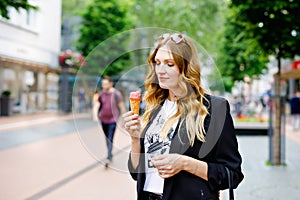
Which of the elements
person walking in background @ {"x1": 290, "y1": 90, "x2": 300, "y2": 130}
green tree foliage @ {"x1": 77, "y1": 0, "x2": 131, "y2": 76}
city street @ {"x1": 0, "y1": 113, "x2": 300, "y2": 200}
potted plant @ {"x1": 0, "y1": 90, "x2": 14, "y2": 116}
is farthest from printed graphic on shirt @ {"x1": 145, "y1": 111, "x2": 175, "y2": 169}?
green tree foliage @ {"x1": 77, "y1": 0, "x2": 131, "y2": 76}

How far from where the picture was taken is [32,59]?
22.1 m

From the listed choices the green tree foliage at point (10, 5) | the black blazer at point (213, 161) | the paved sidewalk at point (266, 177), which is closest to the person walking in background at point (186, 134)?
the black blazer at point (213, 161)

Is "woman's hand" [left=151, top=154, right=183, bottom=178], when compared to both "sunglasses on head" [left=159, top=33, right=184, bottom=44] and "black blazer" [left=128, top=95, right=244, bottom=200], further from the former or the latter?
"sunglasses on head" [left=159, top=33, right=184, bottom=44]

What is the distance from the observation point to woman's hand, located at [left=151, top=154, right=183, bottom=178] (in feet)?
5.47

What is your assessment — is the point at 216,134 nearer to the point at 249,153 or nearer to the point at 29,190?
the point at 29,190

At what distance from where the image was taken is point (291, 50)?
8.20 m

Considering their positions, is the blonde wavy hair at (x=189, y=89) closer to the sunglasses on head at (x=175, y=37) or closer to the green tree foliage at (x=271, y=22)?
the sunglasses on head at (x=175, y=37)

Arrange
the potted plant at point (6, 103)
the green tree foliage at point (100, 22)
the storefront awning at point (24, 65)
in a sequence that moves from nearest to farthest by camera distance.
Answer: the storefront awning at point (24, 65), the potted plant at point (6, 103), the green tree foliage at point (100, 22)

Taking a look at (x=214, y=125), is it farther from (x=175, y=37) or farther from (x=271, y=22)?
(x=271, y=22)

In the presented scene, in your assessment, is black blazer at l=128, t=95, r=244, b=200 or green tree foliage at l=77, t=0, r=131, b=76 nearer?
black blazer at l=128, t=95, r=244, b=200

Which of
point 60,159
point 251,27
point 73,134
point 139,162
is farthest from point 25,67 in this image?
point 139,162

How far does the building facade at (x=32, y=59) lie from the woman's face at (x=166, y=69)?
1674 cm

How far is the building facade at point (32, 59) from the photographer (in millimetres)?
19719

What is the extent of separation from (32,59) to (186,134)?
21565 mm
